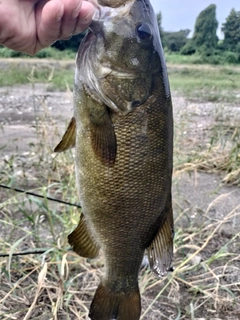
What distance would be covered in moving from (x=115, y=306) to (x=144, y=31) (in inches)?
36.6

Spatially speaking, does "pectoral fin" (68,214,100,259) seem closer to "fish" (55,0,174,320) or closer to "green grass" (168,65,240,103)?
"fish" (55,0,174,320)

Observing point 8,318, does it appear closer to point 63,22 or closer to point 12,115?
point 63,22

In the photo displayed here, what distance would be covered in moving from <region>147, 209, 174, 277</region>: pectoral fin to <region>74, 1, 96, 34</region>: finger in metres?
0.66

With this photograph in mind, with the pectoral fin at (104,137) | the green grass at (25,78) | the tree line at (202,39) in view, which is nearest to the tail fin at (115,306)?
the pectoral fin at (104,137)

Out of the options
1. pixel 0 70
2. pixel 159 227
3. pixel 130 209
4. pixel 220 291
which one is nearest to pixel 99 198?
pixel 130 209

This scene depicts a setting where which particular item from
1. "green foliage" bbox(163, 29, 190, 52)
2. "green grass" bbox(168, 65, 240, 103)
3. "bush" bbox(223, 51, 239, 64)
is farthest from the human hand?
"green foliage" bbox(163, 29, 190, 52)

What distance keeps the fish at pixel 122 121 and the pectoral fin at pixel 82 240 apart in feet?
0.26

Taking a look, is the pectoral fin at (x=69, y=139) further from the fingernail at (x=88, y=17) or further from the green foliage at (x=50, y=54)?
the green foliage at (x=50, y=54)

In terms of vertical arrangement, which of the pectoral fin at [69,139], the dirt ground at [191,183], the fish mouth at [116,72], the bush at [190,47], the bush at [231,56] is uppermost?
the fish mouth at [116,72]

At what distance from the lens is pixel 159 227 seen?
4.89 ft

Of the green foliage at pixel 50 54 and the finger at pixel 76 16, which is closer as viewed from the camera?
the finger at pixel 76 16

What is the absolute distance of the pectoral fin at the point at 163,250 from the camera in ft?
4.85

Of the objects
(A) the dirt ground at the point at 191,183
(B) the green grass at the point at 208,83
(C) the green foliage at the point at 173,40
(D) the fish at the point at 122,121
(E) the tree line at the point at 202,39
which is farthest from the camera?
(B) the green grass at the point at 208,83

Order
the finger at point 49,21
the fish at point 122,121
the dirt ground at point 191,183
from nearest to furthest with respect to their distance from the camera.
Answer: the finger at point 49,21 < the fish at point 122,121 < the dirt ground at point 191,183
